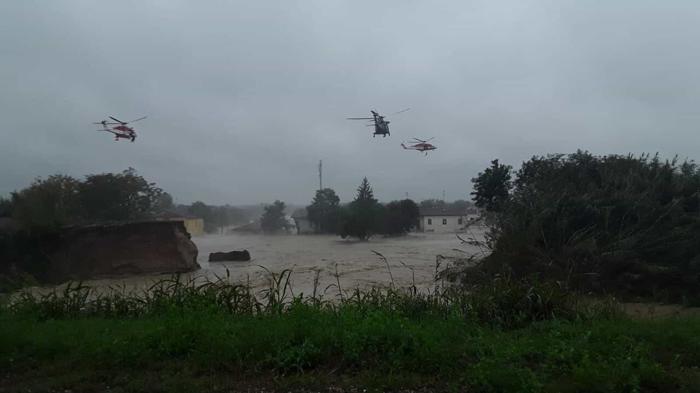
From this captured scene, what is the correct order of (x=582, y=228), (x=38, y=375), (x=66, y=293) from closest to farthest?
(x=38, y=375)
(x=66, y=293)
(x=582, y=228)

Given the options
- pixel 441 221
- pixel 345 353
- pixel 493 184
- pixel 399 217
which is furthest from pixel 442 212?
pixel 345 353

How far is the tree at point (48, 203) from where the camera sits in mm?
27156

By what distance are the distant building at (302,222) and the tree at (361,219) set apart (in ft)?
30.7

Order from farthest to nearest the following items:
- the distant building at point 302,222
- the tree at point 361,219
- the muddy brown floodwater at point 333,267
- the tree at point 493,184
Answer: the distant building at point 302,222 < the tree at point 361,219 < the tree at point 493,184 < the muddy brown floodwater at point 333,267

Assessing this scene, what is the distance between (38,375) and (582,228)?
54.7ft

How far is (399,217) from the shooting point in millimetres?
44438

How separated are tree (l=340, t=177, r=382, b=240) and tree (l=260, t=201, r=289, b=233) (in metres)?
14.1

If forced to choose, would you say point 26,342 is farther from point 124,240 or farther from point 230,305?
point 124,240

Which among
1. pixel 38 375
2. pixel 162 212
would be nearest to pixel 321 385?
pixel 38 375

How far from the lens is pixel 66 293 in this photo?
947 centimetres

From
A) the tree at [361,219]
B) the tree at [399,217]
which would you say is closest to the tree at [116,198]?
the tree at [361,219]

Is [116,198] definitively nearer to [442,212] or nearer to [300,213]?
[300,213]

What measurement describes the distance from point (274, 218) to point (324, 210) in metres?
9.83

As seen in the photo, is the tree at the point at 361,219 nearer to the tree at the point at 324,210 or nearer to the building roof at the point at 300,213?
the tree at the point at 324,210
